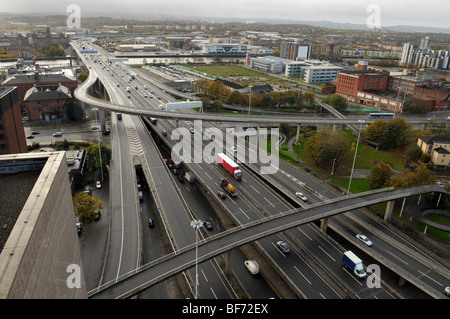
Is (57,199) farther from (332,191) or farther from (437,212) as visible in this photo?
(437,212)

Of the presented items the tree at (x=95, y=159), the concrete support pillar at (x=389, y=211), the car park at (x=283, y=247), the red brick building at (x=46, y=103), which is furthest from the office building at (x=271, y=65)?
the car park at (x=283, y=247)

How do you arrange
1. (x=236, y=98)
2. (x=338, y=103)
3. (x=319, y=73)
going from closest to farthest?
(x=338, y=103)
(x=236, y=98)
(x=319, y=73)

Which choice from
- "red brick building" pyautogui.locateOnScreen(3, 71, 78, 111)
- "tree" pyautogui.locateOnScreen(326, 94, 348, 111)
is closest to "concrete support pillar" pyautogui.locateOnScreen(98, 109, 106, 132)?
"red brick building" pyautogui.locateOnScreen(3, 71, 78, 111)

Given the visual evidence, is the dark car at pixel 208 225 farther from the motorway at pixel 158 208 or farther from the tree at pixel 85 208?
the tree at pixel 85 208

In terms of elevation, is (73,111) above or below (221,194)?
above

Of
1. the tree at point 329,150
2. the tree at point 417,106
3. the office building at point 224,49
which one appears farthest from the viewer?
the office building at point 224,49

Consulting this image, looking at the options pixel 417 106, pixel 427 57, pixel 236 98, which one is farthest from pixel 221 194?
pixel 427 57

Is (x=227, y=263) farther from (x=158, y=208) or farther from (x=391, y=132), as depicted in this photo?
(x=391, y=132)
